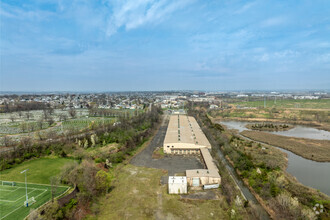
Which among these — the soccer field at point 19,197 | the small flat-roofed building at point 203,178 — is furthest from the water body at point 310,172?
the soccer field at point 19,197

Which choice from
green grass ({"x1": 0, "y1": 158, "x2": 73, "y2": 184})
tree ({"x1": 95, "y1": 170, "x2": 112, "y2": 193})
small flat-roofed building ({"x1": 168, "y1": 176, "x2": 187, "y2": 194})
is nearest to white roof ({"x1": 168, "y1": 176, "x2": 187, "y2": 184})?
small flat-roofed building ({"x1": 168, "y1": 176, "x2": 187, "y2": 194})

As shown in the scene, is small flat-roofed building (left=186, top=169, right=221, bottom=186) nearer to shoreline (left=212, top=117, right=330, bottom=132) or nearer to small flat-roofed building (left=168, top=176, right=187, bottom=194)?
small flat-roofed building (left=168, top=176, right=187, bottom=194)

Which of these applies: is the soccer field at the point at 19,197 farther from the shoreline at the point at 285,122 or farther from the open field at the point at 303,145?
the shoreline at the point at 285,122

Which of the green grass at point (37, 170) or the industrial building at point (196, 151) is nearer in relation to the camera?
the industrial building at point (196, 151)

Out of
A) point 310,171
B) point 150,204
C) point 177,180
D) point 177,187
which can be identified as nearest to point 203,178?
point 177,180

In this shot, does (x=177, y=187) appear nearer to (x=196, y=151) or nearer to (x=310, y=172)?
(x=196, y=151)

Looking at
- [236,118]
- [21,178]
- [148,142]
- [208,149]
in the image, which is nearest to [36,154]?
[21,178]

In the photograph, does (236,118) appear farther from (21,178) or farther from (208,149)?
(21,178)

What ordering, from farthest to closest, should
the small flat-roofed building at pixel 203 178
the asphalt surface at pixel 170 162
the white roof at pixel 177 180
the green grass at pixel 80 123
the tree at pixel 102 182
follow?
the green grass at pixel 80 123
the asphalt surface at pixel 170 162
the small flat-roofed building at pixel 203 178
the white roof at pixel 177 180
the tree at pixel 102 182
